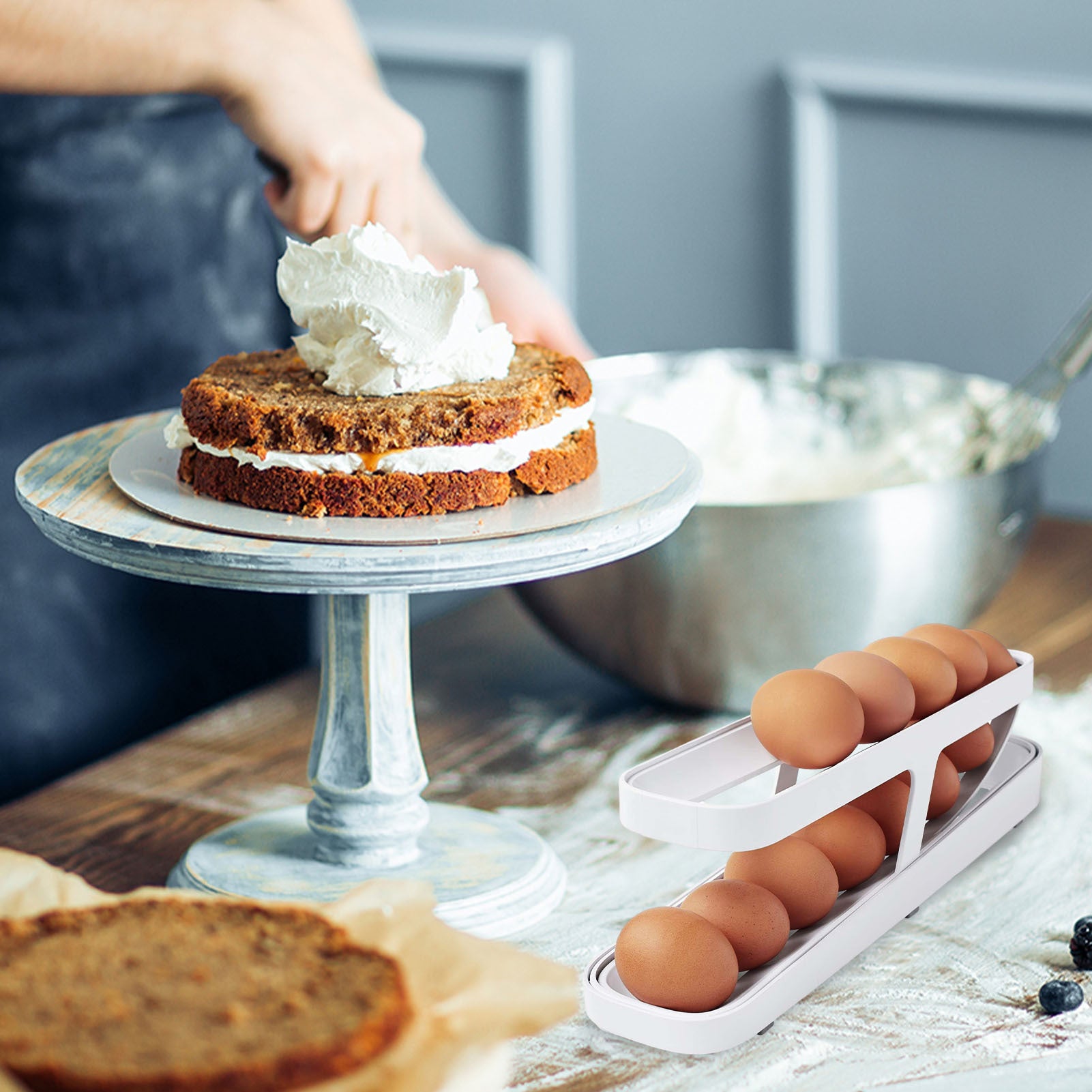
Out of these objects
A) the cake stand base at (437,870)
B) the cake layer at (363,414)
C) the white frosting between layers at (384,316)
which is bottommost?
the cake stand base at (437,870)

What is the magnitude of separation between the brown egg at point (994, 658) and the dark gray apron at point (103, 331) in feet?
3.02

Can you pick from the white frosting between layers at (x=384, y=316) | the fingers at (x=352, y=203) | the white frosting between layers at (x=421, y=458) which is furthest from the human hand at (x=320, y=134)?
the white frosting between layers at (x=421, y=458)

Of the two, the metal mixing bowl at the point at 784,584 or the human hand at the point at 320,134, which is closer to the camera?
the human hand at the point at 320,134

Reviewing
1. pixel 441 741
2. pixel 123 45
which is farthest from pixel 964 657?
pixel 123 45

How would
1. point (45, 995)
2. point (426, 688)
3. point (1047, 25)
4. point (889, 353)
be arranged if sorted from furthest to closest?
point (889, 353)
point (1047, 25)
point (426, 688)
point (45, 995)

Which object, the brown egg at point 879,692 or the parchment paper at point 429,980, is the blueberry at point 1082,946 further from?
the parchment paper at point 429,980

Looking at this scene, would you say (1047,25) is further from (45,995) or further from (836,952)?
(45,995)

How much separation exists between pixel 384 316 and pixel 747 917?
44 centimetres

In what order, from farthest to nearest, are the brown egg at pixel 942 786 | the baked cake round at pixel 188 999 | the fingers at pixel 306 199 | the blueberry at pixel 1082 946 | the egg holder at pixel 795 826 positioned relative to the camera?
the fingers at pixel 306 199 → the brown egg at pixel 942 786 → the blueberry at pixel 1082 946 → the egg holder at pixel 795 826 → the baked cake round at pixel 188 999

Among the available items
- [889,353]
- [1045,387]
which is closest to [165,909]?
[1045,387]

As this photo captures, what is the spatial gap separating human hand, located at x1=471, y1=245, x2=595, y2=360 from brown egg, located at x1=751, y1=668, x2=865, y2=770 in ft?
2.00

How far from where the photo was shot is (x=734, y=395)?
5.14 ft

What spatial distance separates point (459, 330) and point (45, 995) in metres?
0.48

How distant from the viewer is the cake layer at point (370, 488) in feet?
2.88
